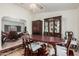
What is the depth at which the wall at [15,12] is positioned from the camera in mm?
1572

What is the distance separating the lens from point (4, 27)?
157 centimetres

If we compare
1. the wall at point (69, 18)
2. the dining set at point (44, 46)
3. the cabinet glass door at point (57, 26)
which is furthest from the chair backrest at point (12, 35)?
the cabinet glass door at point (57, 26)

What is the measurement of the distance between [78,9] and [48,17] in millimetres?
477

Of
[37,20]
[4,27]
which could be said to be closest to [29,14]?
[37,20]

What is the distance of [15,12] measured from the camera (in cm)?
162

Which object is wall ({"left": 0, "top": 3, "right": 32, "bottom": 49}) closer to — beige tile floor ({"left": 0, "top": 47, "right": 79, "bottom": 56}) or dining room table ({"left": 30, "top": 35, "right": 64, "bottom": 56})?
dining room table ({"left": 30, "top": 35, "right": 64, "bottom": 56})

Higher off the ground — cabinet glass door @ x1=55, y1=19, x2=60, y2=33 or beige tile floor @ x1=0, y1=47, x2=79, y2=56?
cabinet glass door @ x1=55, y1=19, x2=60, y2=33

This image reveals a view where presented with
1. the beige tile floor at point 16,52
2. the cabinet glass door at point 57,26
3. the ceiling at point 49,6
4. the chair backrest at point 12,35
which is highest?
the ceiling at point 49,6

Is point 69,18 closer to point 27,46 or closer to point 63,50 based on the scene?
point 63,50

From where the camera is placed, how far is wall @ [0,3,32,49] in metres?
1.57

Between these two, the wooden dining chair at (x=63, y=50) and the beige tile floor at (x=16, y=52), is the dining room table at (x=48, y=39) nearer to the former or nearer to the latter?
the wooden dining chair at (x=63, y=50)

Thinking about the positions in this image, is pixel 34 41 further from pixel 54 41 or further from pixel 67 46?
pixel 67 46

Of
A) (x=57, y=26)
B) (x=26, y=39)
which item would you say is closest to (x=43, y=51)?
(x=26, y=39)

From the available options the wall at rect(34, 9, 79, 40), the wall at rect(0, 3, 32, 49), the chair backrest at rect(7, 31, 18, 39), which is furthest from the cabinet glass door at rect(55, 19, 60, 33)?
the chair backrest at rect(7, 31, 18, 39)
